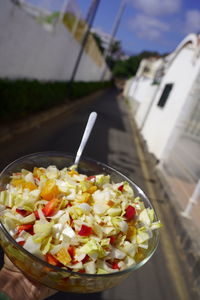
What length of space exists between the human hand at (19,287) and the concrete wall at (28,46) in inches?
198

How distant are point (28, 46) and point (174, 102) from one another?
4.36 m

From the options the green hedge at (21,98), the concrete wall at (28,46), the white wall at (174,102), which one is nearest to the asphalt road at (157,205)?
the green hedge at (21,98)

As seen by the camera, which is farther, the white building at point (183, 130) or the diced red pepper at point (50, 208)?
the white building at point (183, 130)

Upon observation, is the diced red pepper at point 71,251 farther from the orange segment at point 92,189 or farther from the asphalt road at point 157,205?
the asphalt road at point 157,205

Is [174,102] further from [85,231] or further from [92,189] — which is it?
[85,231]

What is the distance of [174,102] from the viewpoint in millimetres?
7918

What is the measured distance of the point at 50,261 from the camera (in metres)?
0.92

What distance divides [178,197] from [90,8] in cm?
1003

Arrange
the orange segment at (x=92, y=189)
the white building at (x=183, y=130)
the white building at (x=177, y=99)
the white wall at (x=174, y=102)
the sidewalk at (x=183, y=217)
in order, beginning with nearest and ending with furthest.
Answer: the orange segment at (x=92, y=189) → the sidewalk at (x=183, y=217) → the white building at (x=183, y=130) → the white building at (x=177, y=99) → the white wall at (x=174, y=102)

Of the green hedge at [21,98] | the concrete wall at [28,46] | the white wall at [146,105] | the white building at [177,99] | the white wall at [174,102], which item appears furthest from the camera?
the white wall at [146,105]

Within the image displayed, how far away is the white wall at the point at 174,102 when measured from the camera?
7.25 metres

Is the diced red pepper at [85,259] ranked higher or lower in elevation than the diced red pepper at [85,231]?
lower

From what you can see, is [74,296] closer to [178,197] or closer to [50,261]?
[50,261]

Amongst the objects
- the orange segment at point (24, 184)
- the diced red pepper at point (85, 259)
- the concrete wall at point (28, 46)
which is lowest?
the diced red pepper at point (85, 259)
